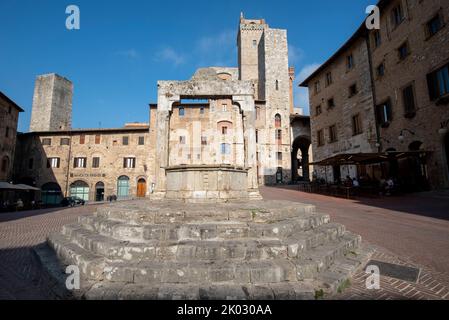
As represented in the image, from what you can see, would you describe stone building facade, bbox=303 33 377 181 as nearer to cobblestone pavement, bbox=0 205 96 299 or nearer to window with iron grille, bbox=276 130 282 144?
window with iron grille, bbox=276 130 282 144

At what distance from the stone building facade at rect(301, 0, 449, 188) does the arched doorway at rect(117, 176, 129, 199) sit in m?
25.0

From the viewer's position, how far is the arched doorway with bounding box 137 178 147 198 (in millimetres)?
29278

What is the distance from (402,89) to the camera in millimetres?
15266

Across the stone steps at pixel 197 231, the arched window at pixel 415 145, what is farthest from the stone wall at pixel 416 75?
the stone steps at pixel 197 231

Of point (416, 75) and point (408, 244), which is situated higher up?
point (416, 75)

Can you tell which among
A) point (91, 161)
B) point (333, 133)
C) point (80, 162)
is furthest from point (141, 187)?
point (333, 133)

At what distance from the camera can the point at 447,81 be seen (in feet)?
39.9

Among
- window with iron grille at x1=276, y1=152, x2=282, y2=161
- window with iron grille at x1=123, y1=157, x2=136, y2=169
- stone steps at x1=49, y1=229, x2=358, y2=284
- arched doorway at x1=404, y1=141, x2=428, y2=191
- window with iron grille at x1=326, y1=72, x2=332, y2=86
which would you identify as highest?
window with iron grille at x1=326, y1=72, x2=332, y2=86

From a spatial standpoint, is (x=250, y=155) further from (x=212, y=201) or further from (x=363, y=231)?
(x=363, y=231)

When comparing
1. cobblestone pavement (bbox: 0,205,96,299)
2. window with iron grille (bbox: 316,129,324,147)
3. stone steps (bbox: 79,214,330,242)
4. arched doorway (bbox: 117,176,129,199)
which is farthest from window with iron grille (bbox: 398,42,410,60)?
arched doorway (bbox: 117,176,129,199)

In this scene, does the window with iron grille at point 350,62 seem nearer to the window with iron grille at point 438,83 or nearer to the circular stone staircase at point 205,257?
the window with iron grille at point 438,83

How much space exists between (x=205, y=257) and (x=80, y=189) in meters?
31.8

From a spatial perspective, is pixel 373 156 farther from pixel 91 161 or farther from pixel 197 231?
pixel 91 161
